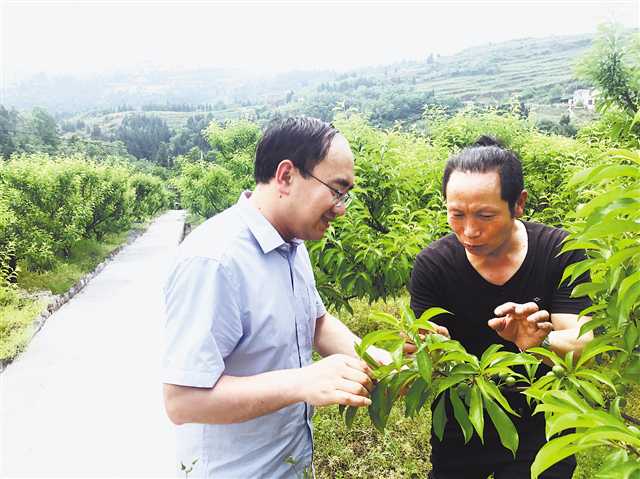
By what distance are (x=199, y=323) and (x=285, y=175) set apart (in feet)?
1.62

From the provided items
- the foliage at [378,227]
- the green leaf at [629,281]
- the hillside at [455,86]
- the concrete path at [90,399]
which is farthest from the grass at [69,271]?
the hillside at [455,86]

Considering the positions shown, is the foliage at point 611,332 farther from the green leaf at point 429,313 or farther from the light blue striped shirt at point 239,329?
the light blue striped shirt at point 239,329

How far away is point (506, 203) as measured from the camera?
186cm

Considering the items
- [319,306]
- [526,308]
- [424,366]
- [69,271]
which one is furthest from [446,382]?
[69,271]

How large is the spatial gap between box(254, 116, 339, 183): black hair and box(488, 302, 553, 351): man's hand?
669 mm

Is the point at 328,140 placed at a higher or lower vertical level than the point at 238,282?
A: higher

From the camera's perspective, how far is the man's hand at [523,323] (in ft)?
5.14

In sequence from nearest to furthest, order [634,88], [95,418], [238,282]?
[238,282]
[95,418]
[634,88]

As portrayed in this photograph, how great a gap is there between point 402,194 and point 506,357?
4.46 meters

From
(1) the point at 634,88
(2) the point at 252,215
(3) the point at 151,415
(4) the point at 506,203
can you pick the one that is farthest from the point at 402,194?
(1) the point at 634,88

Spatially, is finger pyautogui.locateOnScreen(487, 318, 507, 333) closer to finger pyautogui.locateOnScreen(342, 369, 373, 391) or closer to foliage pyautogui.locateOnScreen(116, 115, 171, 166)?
finger pyautogui.locateOnScreen(342, 369, 373, 391)

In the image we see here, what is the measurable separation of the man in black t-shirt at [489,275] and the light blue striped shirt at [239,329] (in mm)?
526

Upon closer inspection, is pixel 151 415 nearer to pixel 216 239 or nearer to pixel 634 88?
pixel 216 239

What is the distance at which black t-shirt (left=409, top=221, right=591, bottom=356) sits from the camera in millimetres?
1823
